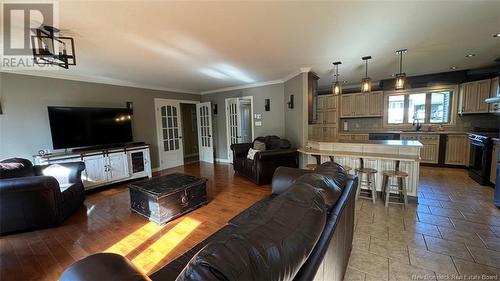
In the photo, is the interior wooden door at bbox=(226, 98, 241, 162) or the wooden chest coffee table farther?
the interior wooden door at bbox=(226, 98, 241, 162)

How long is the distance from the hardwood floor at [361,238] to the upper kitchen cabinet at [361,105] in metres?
2.95

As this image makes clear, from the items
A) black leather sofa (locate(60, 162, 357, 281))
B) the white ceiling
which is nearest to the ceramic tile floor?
black leather sofa (locate(60, 162, 357, 281))

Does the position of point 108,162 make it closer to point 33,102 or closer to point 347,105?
point 33,102

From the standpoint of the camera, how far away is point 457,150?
4914 mm

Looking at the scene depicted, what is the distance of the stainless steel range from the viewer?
377 centimetres

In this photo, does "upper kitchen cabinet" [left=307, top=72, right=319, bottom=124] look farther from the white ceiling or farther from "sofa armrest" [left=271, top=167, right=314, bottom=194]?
"sofa armrest" [left=271, top=167, right=314, bottom=194]

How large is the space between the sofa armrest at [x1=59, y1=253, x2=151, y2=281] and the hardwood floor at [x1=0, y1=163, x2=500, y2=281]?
1.33 meters

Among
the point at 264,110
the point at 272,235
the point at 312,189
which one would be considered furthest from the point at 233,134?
the point at 272,235

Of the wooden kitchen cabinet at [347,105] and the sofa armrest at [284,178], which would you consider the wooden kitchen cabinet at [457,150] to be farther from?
the sofa armrest at [284,178]

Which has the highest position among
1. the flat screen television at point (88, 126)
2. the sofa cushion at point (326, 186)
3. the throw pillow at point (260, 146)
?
the flat screen television at point (88, 126)

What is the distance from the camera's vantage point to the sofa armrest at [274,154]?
13.6 feet

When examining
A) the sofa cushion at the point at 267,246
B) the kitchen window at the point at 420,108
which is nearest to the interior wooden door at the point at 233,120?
the kitchen window at the point at 420,108

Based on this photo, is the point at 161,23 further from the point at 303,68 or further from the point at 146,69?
the point at 303,68

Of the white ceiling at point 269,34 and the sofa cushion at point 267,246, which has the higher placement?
the white ceiling at point 269,34
